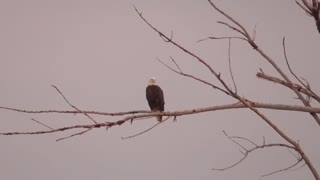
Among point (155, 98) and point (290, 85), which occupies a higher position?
point (155, 98)

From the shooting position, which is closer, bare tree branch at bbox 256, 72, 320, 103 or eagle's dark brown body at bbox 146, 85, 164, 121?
bare tree branch at bbox 256, 72, 320, 103

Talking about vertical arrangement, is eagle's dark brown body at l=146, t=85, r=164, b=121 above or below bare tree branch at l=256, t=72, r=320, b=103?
above

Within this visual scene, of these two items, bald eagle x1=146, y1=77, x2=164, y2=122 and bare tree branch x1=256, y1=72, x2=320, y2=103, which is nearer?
A: bare tree branch x1=256, y1=72, x2=320, y2=103

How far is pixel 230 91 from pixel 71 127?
0.60m

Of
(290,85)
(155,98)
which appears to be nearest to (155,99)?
(155,98)

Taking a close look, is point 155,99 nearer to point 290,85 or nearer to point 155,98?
point 155,98

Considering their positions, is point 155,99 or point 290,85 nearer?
point 290,85

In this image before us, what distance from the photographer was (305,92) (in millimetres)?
1869

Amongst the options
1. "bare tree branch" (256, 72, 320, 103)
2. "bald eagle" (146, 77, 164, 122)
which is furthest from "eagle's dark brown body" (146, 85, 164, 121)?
"bare tree branch" (256, 72, 320, 103)

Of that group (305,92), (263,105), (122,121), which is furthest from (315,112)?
(122,121)

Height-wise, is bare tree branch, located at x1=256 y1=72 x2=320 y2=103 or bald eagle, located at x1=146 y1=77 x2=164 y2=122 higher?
bald eagle, located at x1=146 y1=77 x2=164 y2=122

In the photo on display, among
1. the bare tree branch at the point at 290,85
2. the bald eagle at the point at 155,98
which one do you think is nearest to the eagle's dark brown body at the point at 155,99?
the bald eagle at the point at 155,98

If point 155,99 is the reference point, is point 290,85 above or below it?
below

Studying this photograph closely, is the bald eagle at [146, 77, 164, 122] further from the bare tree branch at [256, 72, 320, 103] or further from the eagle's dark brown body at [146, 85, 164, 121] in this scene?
the bare tree branch at [256, 72, 320, 103]
